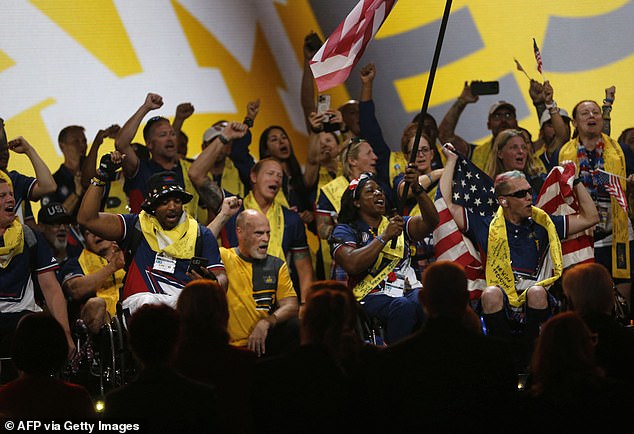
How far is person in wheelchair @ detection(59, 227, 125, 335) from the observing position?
616cm

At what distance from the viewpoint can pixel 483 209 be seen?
23.4 feet

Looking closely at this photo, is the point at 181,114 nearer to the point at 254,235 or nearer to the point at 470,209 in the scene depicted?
the point at 254,235

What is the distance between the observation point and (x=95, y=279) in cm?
639

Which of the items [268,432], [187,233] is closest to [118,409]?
[268,432]

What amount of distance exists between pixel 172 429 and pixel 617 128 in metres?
6.06

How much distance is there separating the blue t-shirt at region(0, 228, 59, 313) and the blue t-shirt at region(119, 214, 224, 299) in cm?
46

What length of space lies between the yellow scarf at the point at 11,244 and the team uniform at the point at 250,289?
1114 mm

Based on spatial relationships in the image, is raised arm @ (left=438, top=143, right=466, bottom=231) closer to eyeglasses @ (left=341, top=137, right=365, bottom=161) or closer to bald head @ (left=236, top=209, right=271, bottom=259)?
eyeglasses @ (left=341, top=137, right=365, bottom=161)

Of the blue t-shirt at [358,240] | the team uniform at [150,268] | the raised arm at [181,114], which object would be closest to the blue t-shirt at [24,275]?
the team uniform at [150,268]

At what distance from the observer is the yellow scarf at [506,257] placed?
6.55 meters

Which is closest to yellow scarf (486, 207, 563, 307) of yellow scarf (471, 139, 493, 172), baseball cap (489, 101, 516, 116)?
yellow scarf (471, 139, 493, 172)

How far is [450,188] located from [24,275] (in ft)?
8.55

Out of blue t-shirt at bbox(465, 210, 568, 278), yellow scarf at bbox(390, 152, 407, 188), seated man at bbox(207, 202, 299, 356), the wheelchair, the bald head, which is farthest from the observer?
yellow scarf at bbox(390, 152, 407, 188)

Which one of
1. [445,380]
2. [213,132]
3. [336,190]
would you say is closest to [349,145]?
[336,190]
